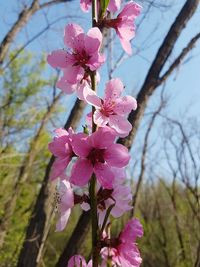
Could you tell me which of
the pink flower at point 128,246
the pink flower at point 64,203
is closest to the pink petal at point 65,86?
the pink flower at point 64,203

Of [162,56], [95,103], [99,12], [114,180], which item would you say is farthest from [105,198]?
[162,56]

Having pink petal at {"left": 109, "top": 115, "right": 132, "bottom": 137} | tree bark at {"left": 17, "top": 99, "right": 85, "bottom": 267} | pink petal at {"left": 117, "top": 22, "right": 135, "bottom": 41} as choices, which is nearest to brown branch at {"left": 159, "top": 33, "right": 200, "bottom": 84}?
tree bark at {"left": 17, "top": 99, "right": 85, "bottom": 267}

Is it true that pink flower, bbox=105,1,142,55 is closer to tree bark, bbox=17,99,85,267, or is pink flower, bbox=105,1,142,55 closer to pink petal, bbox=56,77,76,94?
pink petal, bbox=56,77,76,94

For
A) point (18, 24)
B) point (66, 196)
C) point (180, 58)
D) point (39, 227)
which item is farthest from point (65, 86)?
point (18, 24)

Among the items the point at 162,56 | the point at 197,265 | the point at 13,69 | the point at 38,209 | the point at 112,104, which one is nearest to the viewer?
the point at 112,104

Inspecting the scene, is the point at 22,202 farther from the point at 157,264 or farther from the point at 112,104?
the point at 112,104

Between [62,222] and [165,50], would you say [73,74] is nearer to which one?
[62,222]
